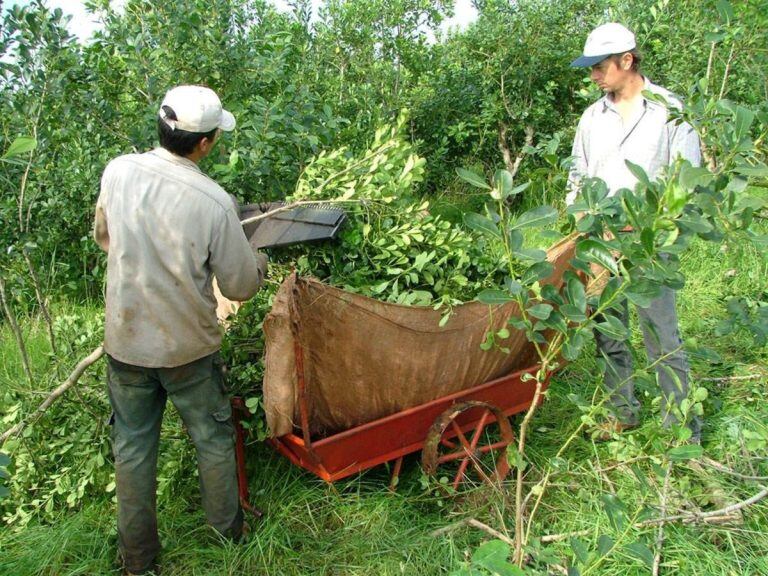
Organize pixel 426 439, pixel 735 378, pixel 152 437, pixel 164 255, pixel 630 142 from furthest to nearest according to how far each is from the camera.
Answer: pixel 735 378
pixel 630 142
pixel 426 439
pixel 152 437
pixel 164 255

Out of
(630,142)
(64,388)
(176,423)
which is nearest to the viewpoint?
(64,388)

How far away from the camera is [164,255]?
8.45 feet

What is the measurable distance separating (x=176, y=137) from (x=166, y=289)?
59 centimetres

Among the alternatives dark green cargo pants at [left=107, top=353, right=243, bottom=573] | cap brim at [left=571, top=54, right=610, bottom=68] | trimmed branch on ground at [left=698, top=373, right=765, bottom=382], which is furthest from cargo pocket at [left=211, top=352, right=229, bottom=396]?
trimmed branch on ground at [left=698, top=373, right=765, bottom=382]

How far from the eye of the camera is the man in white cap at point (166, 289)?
257 centimetres

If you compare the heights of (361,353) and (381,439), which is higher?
(361,353)

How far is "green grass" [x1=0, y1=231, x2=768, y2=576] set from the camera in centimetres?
292

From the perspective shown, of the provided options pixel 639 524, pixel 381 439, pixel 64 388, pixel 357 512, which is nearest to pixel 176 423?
pixel 64 388

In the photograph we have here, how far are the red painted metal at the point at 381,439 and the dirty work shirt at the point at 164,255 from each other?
2.18 feet

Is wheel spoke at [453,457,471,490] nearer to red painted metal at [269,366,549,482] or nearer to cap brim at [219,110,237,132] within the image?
red painted metal at [269,366,549,482]

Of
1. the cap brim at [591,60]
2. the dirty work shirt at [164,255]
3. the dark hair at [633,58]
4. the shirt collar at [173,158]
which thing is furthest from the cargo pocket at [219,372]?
the dark hair at [633,58]

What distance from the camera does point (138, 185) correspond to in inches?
101

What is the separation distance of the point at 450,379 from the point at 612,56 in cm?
177

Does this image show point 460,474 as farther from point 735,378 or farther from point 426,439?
point 735,378
